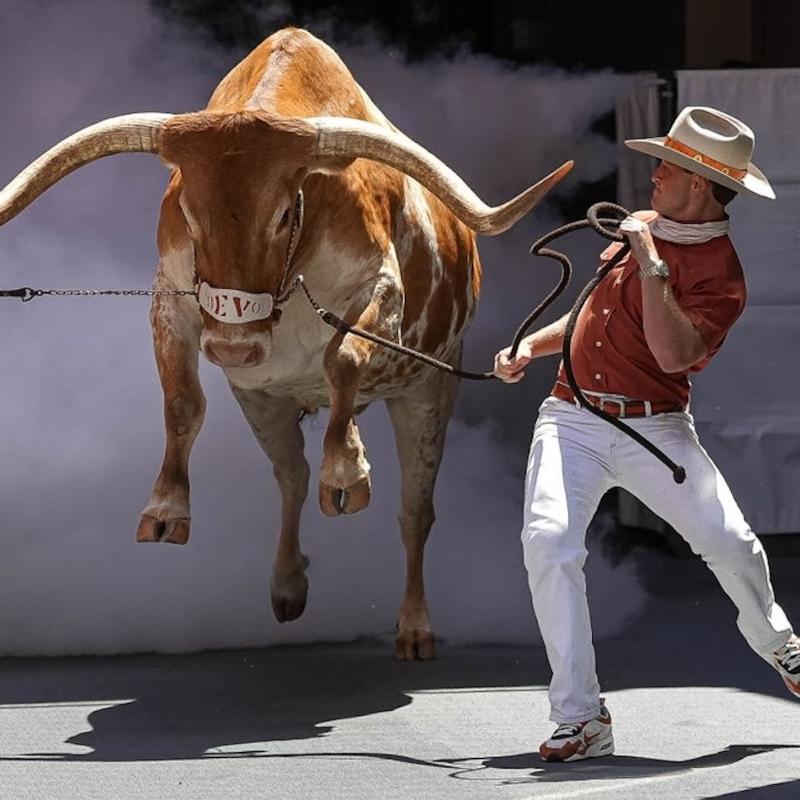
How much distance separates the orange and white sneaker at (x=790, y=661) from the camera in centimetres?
554

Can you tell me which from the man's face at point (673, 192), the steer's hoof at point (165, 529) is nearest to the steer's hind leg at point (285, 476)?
the steer's hoof at point (165, 529)

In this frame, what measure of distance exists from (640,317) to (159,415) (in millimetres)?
3661

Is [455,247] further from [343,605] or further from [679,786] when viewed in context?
[679,786]

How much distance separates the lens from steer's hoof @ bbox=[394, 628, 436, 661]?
7.70 meters

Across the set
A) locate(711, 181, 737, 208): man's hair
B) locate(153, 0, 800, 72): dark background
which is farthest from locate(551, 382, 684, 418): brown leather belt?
locate(153, 0, 800, 72): dark background

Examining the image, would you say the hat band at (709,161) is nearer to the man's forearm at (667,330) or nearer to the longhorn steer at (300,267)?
the man's forearm at (667,330)

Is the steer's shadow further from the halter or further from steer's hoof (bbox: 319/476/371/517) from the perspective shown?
the halter

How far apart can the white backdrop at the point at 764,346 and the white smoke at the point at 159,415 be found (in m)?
0.77

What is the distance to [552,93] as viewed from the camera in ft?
32.5

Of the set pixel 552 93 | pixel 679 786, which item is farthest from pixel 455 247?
pixel 679 786

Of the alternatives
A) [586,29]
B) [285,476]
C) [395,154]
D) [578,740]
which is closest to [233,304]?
[395,154]

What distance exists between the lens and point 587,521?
5.56m

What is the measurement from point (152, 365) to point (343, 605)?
4.46 feet

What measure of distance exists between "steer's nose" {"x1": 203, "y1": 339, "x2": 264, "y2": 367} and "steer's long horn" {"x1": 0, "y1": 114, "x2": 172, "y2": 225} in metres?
0.71
